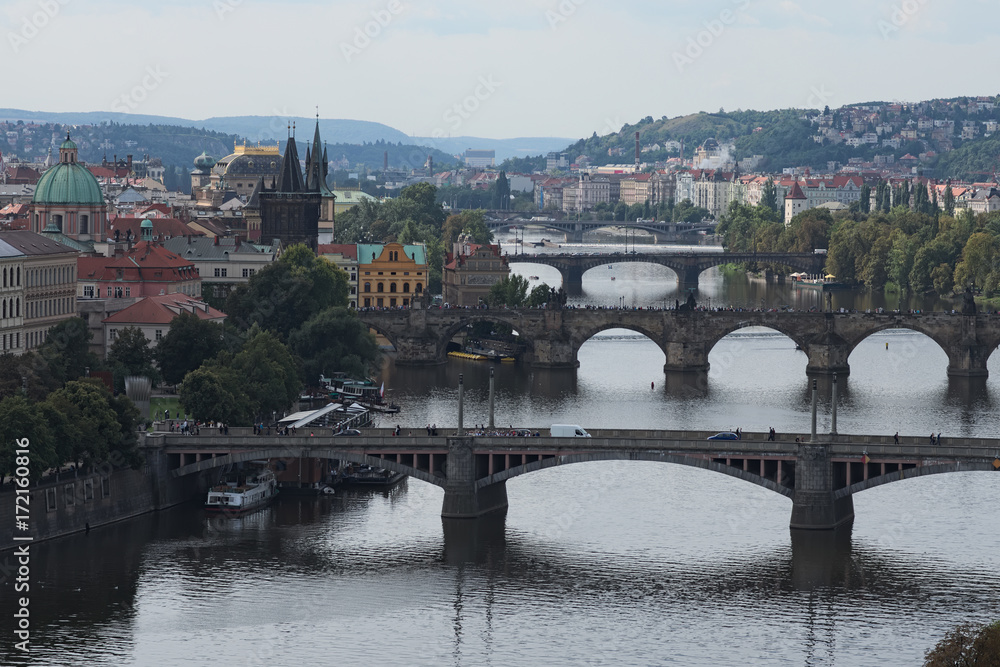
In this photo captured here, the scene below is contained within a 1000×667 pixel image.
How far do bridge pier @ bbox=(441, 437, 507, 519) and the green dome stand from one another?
56.8 m

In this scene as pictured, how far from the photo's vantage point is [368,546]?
7219 centimetres

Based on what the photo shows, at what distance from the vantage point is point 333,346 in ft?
370

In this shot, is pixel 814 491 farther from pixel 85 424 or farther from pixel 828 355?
pixel 828 355

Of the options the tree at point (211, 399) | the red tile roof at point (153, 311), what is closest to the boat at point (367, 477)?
the tree at point (211, 399)

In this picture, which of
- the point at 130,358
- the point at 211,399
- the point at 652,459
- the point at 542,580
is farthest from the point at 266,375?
the point at 542,580

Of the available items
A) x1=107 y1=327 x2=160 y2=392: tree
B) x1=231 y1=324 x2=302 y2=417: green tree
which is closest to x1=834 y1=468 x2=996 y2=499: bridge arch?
x1=231 y1=324 x2=302 y2=417: green tree

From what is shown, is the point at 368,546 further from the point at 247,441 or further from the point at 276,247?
the point at 276,247

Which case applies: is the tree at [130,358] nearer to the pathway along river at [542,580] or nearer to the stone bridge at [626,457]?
the pathway along river at [542,580]

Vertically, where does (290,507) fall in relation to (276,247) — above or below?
below

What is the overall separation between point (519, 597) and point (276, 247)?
2685 inches

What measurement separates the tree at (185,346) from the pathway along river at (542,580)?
1539 centimetres

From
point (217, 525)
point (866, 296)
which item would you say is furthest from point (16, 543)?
point (866, 296)

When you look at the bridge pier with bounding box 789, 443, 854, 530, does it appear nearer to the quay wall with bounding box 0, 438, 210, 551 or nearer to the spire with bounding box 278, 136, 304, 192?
the quay wall with bounding box 0, 438, 210, 551

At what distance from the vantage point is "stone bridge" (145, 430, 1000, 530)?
7275 centimetres
